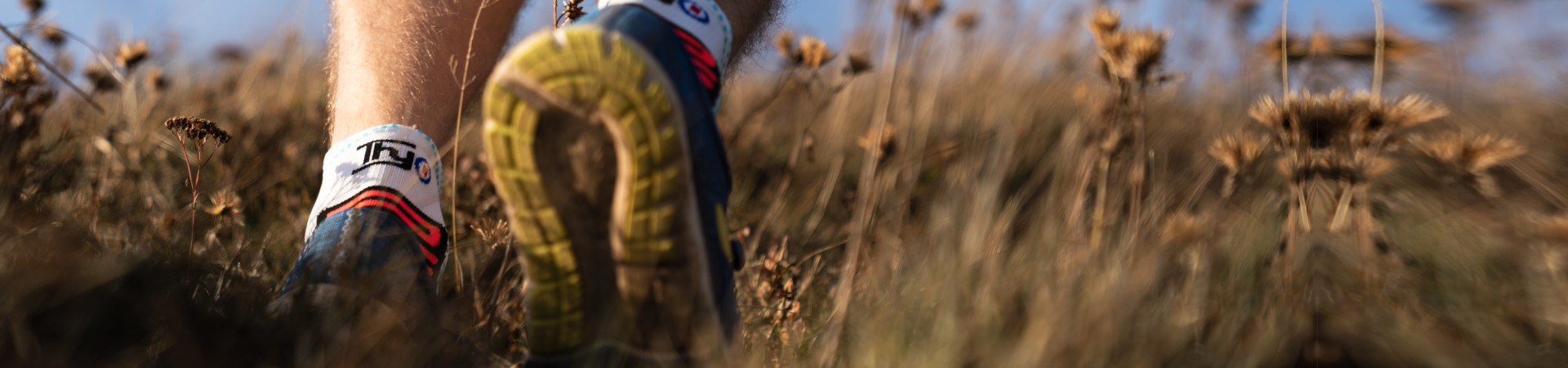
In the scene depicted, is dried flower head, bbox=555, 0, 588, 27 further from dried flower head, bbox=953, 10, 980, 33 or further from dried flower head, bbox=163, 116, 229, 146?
dried flower head, bbox=953, 10, 980, 33

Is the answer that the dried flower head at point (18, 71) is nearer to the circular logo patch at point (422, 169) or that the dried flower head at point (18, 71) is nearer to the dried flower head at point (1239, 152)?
the circular logo patch at point (422, 169)

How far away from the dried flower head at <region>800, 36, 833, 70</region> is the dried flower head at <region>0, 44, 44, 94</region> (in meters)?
1.50

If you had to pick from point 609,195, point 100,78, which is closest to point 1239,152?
point 609,195

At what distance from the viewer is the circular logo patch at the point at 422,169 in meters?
1.44

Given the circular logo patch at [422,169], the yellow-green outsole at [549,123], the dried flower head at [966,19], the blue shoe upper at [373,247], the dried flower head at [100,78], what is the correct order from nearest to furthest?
the yellow-green outsole at [549,123] < the blue shoe upper at [373,247] < the circular logo patch at [422,169] < the dried flower head at [100,78] < the dried flower head at [966,19]

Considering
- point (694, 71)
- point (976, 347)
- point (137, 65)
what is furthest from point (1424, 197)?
point (137, 65)

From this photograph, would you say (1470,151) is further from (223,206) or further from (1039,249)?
(223,206)

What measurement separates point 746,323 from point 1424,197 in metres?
1.78

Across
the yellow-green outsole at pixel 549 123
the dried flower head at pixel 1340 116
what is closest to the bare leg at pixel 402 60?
the yellow-green outsole at pixel 549 123

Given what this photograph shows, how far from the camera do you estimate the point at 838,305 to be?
1366 millimetres

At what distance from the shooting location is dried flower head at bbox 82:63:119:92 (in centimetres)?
221

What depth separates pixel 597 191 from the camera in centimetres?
106

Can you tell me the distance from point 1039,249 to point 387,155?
1.19 meters

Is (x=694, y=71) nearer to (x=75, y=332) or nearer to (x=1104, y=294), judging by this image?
(x=1104, y=294)
